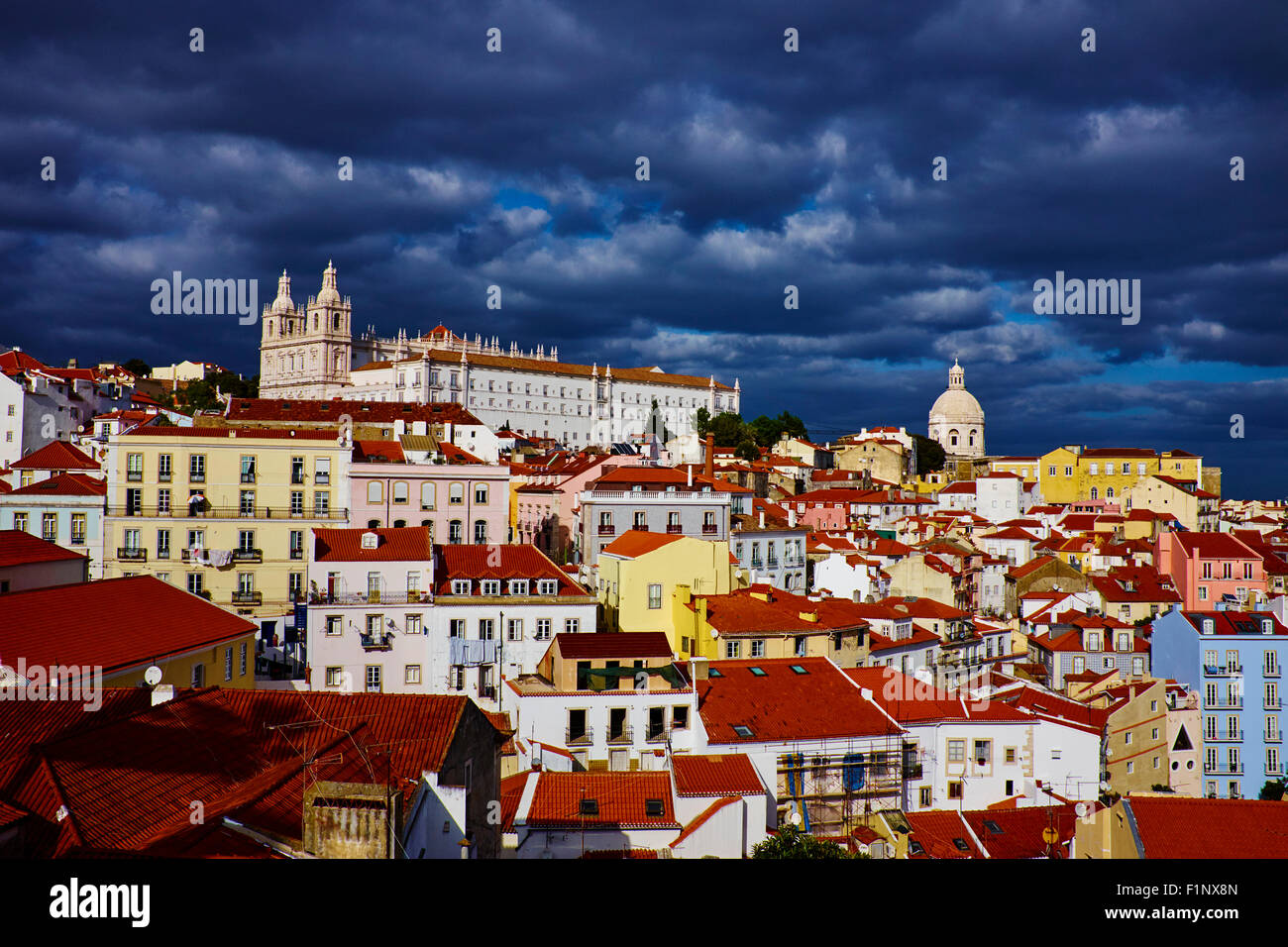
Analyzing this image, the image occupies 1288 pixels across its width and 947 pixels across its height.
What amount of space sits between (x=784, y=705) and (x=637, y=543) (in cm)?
1397

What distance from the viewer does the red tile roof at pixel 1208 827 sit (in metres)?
16.0

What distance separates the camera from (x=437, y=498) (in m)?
44.1

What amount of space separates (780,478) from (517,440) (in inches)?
1093

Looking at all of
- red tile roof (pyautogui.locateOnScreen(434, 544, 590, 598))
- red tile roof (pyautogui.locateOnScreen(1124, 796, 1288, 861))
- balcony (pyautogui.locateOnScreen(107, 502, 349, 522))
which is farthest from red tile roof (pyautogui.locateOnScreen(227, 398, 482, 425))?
red tile roof (pyautogui.locateOnScreen(1124, 796, 1288, 861))

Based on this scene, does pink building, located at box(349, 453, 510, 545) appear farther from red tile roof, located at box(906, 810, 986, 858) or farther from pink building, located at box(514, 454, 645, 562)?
red tile roof, located at box(906, 810, 986, 858)

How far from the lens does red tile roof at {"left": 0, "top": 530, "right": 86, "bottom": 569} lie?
27.0 meters

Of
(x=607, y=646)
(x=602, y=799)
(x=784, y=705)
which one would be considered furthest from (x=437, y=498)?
(x=602, y=799)

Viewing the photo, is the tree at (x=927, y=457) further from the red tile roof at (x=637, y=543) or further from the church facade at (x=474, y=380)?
the red tile roof at (x=637, y=543)

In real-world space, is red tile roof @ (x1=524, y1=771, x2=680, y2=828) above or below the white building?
below

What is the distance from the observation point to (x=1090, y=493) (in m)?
114

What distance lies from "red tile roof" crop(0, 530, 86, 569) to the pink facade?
1457 centimetres

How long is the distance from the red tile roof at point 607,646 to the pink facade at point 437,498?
622 inches

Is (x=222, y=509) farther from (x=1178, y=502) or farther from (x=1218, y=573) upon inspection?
(x=1178, y=502)
